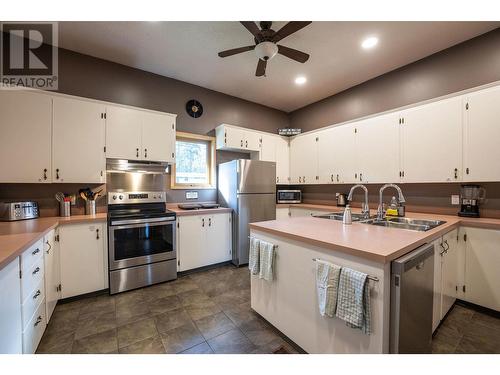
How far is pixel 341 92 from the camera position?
3771 mm

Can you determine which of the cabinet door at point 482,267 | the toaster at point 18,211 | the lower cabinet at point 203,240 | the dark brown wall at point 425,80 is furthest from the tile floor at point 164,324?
the dark brown wall at point 425,80

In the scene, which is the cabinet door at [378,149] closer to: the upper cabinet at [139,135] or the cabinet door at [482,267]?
the cabinet door at [482,267]

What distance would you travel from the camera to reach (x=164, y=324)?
1.91 m

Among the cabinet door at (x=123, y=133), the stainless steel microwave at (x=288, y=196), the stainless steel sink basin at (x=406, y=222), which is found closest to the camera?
the stainless steel sink basin at (x=406, y=222)

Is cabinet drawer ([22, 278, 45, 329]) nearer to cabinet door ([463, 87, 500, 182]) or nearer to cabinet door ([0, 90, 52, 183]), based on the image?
cabinet door ([0, 90, 52, 183])

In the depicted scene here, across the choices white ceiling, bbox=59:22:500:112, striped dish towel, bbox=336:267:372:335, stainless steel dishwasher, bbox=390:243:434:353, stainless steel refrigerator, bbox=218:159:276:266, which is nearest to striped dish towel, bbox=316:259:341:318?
striped dish towel, bbox=336:267:372:335

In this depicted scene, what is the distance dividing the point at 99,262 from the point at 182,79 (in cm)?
280

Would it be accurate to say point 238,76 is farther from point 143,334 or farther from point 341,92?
point 143,334

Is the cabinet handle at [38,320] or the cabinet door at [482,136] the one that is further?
the cabinet door at [482,136]

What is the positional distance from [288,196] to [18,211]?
12.3 feet

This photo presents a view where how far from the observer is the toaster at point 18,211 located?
2.10m

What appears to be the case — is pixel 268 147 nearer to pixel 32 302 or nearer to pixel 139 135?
pixel 139 135

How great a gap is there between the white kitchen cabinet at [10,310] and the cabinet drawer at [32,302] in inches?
3.3

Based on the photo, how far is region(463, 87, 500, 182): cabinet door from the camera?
2105mm
